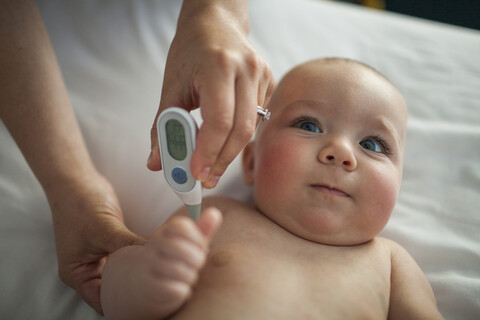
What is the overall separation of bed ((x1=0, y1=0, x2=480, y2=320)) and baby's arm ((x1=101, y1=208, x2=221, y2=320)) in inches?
12.4

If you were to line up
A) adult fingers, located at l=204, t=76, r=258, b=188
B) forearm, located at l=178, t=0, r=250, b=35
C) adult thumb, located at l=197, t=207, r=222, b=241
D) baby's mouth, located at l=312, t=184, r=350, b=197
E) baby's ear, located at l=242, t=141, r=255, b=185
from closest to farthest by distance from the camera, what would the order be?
1. adult thumb, located at l=197, t=207, r=222, b=241
2. adult fingers, located at l=204, t=76, r=258, b=188
3. forearm, located at l=178, t=0, r=250, b=35
4. baby's mouth, located at l=312, t=184, r=350, b=197
5. baby's ear, located at l=242, t=141, r=255, b=185

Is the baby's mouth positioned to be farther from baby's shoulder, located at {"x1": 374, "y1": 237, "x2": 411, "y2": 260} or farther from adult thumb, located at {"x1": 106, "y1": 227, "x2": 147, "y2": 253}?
adult thumb, located at {"x1": 106, "y1": 227, "x2": 147, "y2": 253}

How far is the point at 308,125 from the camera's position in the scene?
125cm

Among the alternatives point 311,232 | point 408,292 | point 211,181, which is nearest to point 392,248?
point 408,292

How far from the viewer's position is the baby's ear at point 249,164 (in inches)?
55.2

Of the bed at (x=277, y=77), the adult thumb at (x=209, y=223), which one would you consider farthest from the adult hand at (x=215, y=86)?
the bed at (x=277, y=77)

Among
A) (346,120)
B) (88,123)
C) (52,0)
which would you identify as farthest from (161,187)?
(52,0)

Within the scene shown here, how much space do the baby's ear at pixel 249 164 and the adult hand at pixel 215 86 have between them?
1.47 ft

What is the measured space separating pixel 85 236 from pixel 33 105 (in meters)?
0.47

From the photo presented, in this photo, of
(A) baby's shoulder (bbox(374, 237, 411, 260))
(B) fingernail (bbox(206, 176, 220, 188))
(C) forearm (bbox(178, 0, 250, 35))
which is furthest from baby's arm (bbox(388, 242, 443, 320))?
(C) forearm (bbox(178, 0, 250, 35))

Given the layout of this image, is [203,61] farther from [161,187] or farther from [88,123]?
[88,123]

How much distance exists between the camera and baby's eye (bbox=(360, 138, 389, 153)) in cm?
123

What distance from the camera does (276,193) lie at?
1.17m

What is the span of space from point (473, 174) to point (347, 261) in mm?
747
